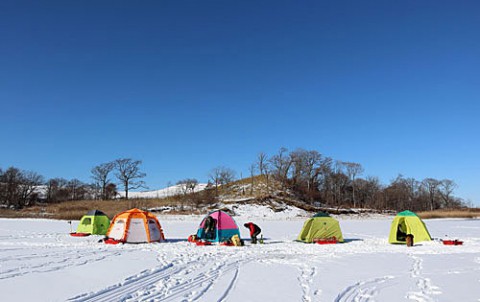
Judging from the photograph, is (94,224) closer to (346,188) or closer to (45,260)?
(45,260)

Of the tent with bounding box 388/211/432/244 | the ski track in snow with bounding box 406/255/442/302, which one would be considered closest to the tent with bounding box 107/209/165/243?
the ski track in snow with bounding box 406/255/442/302

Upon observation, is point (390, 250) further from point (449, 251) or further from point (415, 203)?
point (415, 203)

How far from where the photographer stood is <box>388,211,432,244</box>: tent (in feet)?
63.0

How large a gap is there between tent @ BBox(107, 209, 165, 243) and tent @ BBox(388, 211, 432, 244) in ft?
44.6

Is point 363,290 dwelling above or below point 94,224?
below

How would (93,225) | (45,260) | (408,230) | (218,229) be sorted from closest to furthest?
(45,260) → (218,229) → (408,230) → (93,225)

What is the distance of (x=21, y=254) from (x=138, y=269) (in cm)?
620

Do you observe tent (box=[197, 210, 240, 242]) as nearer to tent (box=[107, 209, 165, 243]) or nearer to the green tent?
tent (box=[107, 209, 165, 243])

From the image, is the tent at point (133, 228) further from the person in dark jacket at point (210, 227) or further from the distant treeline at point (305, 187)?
the distant treeline at point (305, 187)

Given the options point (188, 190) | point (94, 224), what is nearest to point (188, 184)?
point (188, 190)

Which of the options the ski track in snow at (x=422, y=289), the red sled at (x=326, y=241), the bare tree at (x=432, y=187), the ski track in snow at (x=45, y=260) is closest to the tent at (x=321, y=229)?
the red sled at (x=326, y=241)

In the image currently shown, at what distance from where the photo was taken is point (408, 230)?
19.0 metres

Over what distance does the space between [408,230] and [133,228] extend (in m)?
15.4

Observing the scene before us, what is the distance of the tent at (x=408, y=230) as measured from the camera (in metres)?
19.2
